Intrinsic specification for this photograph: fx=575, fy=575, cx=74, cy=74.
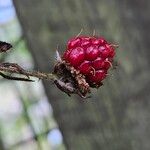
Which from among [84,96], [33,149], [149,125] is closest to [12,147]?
[33,149]

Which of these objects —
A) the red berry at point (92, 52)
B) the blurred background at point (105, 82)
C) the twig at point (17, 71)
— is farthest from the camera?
the blurred background at point (105, 82)

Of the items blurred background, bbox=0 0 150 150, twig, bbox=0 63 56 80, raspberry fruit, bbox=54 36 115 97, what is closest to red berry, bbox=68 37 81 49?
raspberry fruit, bbox=54 36 115 97

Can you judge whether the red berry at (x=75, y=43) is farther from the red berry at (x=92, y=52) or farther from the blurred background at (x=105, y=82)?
the blurred background at (x=105, y=82)

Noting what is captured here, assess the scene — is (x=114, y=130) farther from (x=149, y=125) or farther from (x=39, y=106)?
(x=39, y=106)

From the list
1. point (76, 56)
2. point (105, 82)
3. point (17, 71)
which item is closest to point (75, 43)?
point (76, 56)

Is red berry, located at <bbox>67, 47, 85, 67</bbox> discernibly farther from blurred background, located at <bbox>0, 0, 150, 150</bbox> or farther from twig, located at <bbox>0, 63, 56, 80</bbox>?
blurred background, located at <bbox>0, 0, 150, 150</bbox>

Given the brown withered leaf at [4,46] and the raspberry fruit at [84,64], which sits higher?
the brown withered leaf at [4,46]

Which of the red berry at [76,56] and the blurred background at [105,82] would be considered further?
the blurred background at [105,82]

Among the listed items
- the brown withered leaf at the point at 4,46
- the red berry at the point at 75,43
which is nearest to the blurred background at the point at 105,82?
the red berry at the point at 75,43
